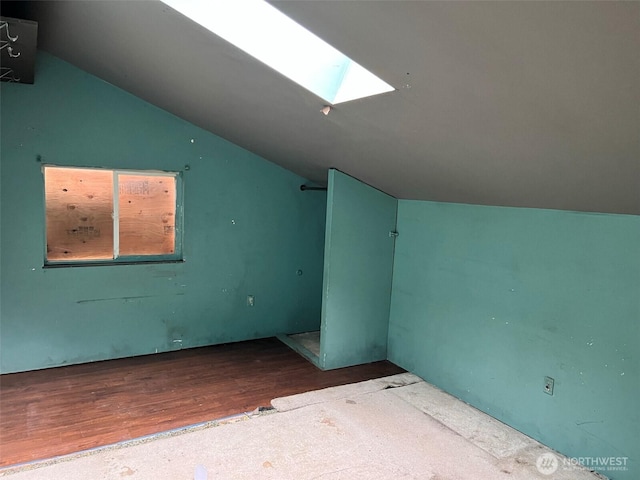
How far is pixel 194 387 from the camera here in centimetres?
333

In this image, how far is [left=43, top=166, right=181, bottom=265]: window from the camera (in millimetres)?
3537

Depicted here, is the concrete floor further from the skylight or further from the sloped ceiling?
the skylight

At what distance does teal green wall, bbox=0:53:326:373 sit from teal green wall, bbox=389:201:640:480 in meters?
1.37

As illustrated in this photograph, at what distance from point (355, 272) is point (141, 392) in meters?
→ 1.94

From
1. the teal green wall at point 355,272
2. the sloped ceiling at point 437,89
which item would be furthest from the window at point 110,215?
the teal green wall at point 355,272

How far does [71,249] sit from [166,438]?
6.26ft

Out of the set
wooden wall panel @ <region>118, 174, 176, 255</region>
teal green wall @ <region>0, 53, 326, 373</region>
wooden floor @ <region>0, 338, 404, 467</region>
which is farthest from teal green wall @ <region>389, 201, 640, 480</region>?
wooden wall panel @ <region>118, 174, 176, 255</region>

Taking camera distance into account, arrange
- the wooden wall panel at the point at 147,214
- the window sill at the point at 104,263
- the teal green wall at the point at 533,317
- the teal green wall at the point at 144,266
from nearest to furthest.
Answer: the teal green wall at the point at 533,317, the teal green wall at the point at 144,266, the window sill at the point at 104,263, the wooden wall panel at the point at 147,214

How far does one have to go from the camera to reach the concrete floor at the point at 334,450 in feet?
7.57

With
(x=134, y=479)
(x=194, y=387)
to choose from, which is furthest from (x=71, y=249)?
(x=134, y=479)

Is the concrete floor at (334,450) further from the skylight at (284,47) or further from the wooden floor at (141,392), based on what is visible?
the skylight at (284,47)

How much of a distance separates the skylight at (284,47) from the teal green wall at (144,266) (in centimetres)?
188

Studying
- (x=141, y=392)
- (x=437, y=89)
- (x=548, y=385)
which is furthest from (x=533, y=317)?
(x=141, y=392)

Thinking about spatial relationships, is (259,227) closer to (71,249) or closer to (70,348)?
(71,249)
